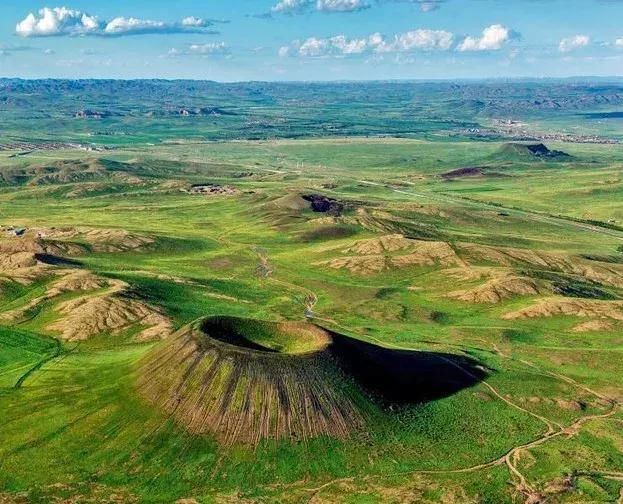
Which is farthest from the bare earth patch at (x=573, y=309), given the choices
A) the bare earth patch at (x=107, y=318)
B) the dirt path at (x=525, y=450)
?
the bare earth patch at (x=107, y=318)

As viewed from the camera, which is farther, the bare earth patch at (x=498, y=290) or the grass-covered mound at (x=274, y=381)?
the bare earth patch at (x=498, y=290)

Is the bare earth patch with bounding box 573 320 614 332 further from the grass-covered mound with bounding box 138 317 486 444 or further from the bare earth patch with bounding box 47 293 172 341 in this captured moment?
the bare earth patch with bounding box 47 293 172 341

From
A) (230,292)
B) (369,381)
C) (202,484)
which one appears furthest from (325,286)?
(202,484)

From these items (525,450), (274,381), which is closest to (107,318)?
(274,381)

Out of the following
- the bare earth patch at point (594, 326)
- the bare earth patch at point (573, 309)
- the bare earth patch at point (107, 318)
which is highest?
the bare earth patch at point (107, 318)

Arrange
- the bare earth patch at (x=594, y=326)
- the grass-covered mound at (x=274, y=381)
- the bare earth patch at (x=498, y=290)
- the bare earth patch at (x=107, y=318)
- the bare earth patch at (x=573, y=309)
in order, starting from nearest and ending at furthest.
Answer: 1. the grass-covered mound at (x=274, y=381)
2. the bare earth patch at (x=107, y=318)
3. the bare earth patch at (x=594, y=326)
4. the bare earth patch at (x=573, y=309)
5. the bare earth patch at (x=498, y=290)

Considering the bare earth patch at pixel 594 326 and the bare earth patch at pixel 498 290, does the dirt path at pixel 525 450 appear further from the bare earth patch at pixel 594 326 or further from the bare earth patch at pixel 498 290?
the bare earth patch at pixel 498 290

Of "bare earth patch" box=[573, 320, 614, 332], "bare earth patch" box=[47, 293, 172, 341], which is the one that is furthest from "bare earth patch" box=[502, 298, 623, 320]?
"bare earth patch" box=[47, 293, 172, 341]

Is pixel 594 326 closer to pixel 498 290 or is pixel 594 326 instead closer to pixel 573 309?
pixel 573 309

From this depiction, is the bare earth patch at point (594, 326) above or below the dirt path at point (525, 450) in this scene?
below
